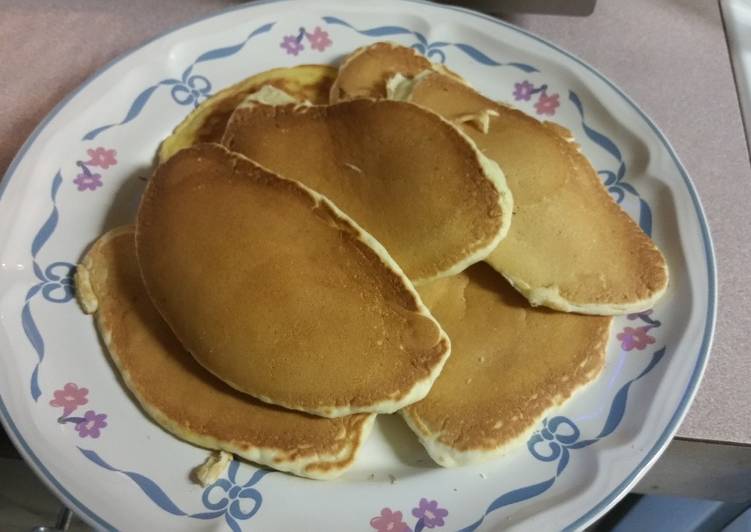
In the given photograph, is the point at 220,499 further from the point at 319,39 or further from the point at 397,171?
the point at 319,39

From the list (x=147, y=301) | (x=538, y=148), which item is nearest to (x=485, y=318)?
(x=538, y=148)

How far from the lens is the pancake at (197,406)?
36.0 inches

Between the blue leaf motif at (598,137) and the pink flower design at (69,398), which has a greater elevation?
the blue leaf motif at (598,137)

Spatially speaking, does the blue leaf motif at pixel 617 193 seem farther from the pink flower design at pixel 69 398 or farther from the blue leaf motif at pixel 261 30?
the pink flower design at pixel 69 398

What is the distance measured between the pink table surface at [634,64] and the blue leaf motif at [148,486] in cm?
59

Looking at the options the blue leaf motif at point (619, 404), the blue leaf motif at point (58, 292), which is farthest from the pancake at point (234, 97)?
the blue leaf motif at point (619, 404)

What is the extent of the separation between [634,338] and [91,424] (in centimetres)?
80

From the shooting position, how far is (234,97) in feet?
4.11

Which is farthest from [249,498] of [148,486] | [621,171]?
[621,171]

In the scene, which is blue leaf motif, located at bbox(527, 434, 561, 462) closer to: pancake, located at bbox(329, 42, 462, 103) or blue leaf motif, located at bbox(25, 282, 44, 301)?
pancake, located at bbox(329, 42, 462, 103)

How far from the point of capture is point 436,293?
102 centimetres

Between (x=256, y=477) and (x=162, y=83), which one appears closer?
(x=256, y=477)

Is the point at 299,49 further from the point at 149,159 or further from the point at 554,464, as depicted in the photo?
the point at 554,464

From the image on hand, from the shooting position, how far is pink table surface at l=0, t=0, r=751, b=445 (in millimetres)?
1229
